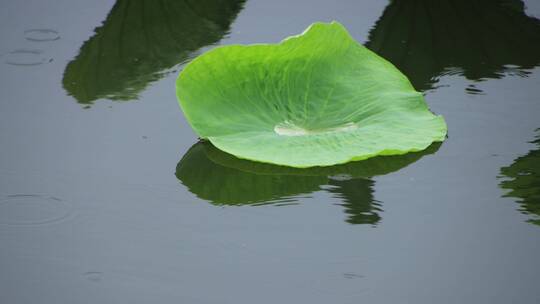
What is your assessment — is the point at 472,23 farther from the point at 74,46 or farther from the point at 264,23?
the point at 74,46

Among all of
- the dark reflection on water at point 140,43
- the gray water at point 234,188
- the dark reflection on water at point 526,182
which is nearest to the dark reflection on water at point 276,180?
the gray water at point 234,188

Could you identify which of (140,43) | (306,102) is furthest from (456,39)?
(140,43)

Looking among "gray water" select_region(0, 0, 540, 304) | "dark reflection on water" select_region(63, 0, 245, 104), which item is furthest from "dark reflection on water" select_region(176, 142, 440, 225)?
"dark reflection on water" select_region(63, 0, 245, 104)

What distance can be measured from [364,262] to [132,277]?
29 centimetres

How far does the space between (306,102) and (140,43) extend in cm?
43

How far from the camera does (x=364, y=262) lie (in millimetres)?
1098

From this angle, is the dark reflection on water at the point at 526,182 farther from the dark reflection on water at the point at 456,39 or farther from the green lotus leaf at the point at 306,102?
the dark reflection on water at the point at 456,39

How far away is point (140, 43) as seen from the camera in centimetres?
167

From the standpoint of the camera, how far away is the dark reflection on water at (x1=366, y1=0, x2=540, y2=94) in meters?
1.62

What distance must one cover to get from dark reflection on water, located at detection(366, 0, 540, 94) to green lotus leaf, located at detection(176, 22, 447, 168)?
161 mm

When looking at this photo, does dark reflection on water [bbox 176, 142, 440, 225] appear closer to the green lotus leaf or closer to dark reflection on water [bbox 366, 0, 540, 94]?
the green lotus leaf

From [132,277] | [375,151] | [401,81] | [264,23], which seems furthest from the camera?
[264,23]

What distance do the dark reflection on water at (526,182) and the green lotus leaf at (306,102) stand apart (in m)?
0.12

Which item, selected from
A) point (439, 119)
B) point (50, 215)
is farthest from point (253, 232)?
point (439, 119)
